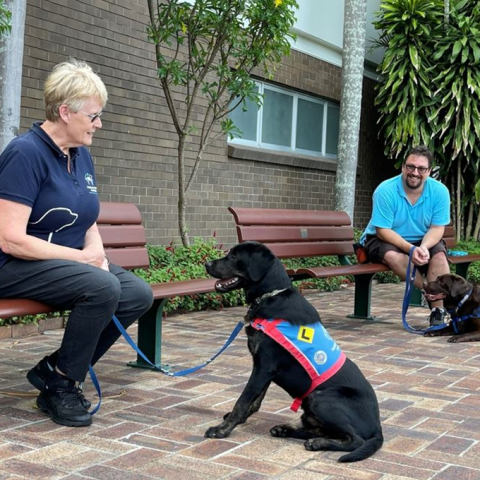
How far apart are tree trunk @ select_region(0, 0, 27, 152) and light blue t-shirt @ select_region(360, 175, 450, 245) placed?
328 centimetres

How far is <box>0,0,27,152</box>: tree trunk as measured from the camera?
5.95 meters

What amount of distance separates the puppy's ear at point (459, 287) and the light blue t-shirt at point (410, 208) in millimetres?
868

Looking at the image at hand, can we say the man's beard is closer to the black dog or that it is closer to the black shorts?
the black shorts

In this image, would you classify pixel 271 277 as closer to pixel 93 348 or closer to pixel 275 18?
pixel 93 348

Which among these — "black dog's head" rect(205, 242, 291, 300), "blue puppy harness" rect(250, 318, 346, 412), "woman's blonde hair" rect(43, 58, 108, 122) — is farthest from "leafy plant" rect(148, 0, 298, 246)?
"blue puppy harness" rect(250, 318, 346, 412)

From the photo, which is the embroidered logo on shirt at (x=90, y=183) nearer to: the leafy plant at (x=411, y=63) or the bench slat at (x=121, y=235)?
the bench slat at (x=121, y=235)

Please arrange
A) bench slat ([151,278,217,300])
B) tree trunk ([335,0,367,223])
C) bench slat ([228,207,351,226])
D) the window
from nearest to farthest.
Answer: bench slat ([151,278,217,300]) < bench slat ([228,207,351,226]) < tree trunk ([335,0,367,223]) < the window

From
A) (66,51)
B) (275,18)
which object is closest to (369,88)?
→ (275,18)

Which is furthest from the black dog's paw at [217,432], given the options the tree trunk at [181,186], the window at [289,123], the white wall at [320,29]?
the white wall at [320,29]

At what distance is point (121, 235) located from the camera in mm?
5422

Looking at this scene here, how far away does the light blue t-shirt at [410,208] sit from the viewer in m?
7.34

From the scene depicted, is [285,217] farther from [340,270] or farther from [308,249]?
[340,270]

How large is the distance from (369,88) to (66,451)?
11973 mm

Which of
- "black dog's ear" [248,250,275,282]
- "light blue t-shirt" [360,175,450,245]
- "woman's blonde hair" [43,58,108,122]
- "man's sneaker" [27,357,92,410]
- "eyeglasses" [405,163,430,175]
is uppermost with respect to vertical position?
"woman's blonde hair" [43,58,108,122]
